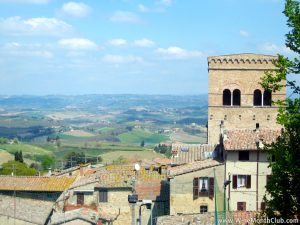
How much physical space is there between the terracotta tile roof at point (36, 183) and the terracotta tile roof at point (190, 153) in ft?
28.2

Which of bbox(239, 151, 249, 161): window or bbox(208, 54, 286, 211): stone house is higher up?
bbox(208, 54, 286, 211): stone house

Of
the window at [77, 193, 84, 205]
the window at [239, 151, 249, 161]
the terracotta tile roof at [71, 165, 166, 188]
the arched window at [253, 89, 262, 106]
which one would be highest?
the arched window at [253, 89, 262, 106]

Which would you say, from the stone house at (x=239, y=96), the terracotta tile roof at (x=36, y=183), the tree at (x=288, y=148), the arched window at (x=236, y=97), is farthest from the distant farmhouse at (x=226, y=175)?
the tree at (x=288, y=148)

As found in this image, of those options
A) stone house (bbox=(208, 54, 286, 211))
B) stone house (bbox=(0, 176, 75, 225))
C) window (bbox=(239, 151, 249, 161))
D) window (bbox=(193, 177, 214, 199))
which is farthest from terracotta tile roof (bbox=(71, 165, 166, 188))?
stone house (bbox=(208, 54, 286, 211))

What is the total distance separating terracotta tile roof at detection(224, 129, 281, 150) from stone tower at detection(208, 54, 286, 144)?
12966mm

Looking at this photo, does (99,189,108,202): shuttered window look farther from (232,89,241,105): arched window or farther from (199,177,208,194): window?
(232,89,241,105): arched window

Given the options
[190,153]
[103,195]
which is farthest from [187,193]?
[190,153]

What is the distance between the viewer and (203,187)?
129 ft

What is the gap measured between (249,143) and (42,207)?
17.7 m

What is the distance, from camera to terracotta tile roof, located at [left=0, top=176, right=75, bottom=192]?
153ft

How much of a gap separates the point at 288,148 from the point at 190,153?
99.0 feet

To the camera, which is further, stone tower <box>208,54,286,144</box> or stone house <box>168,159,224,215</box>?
stone tower <box>208,54,286,144</box>

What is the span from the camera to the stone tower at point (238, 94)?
179 feet

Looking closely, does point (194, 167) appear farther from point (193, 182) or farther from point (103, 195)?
point (103, 195)
